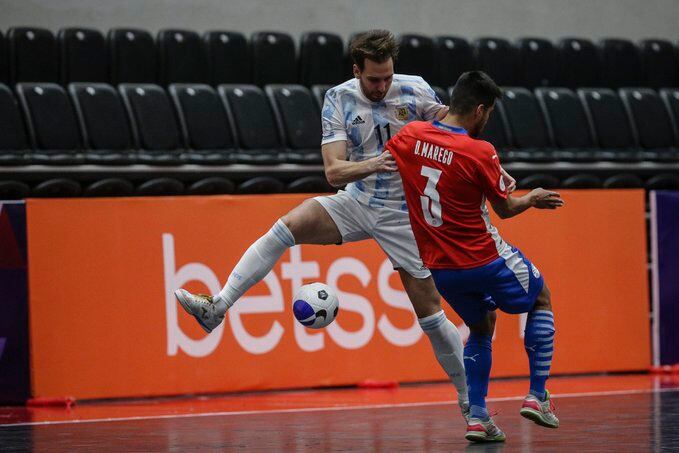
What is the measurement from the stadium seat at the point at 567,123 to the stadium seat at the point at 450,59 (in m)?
0.80

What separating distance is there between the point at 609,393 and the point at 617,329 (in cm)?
152

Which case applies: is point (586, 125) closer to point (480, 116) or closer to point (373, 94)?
point (373, 94)

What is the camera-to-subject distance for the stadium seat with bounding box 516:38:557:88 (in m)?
12.1

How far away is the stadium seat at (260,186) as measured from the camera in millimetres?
9172

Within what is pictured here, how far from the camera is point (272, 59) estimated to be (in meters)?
11.0

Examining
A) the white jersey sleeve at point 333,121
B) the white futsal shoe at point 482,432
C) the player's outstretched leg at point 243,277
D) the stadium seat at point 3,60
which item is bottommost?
the white futsal shoe at point 482,432

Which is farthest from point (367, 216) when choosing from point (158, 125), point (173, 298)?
point (158, 125)

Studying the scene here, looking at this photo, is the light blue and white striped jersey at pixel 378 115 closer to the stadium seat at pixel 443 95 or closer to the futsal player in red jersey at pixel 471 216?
the futsal player in red jersey at pixel 471 216

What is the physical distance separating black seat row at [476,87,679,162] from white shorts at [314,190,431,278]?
472 centimetres

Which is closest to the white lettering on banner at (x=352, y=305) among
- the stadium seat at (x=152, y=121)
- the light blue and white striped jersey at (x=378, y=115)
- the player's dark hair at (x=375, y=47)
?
the stadium seat at (x=152, y=121)

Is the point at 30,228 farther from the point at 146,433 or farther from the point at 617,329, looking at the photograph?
the point at 617,329

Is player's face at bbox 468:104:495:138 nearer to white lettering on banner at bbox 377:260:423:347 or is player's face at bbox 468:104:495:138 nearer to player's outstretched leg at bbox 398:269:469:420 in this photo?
player's outstretched leg at bbox 398:269:469:420

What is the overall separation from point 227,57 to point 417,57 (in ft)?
6.37

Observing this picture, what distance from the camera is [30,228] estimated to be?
7719mm
